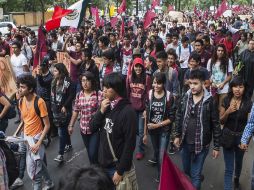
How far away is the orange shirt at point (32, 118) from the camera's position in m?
4.59

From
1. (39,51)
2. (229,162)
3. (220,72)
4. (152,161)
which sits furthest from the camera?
(39,51)

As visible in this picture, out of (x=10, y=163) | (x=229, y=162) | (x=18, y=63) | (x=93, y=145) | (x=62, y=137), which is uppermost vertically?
(x=18, y=63)

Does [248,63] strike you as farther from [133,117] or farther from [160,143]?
[133,117]

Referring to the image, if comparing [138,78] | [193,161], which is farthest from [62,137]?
[193,161]

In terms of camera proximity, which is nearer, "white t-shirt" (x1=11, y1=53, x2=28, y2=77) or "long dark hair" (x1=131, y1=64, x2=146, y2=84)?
"long dark hair" (x1=131, y1=64, x2=146, y2=84)

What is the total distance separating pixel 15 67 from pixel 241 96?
4854mm

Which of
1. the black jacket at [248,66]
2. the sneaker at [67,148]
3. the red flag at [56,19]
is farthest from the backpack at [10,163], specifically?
the black jacket at [248,66]

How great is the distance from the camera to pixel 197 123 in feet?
13.9

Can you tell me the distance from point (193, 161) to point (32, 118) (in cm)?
202

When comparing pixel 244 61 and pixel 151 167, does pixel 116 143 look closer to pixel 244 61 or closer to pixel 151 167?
pixel 151 167

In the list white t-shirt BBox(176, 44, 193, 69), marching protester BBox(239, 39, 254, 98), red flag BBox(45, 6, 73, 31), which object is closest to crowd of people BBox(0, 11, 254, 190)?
red flag BBox(45, 6, 73, 31)

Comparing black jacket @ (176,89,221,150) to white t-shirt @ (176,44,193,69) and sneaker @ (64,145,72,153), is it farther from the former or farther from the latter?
white t-shirt @ (176,44,193,69)

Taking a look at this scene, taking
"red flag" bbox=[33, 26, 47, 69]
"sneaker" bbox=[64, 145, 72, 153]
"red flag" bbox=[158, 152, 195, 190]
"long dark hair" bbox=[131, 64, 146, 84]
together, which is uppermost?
"red flag" bbox=[33, 26, 47, 69]

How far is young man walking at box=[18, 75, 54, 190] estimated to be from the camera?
179 inches
